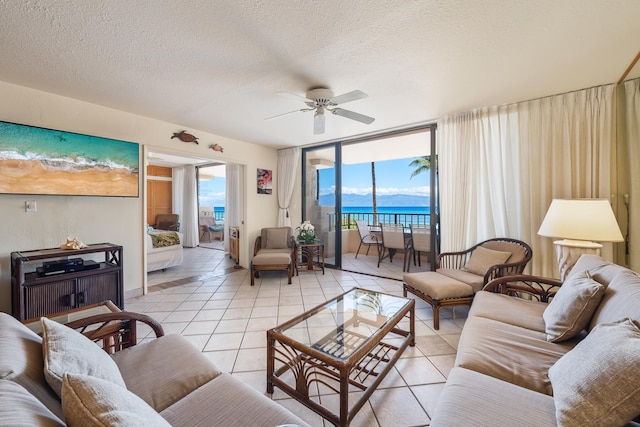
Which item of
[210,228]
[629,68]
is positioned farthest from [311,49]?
[210,228]

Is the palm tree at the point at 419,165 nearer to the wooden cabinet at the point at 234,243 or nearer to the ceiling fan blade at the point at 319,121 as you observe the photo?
the wooden cabinet at the point at 234,243

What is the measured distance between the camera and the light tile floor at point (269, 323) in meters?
1.50

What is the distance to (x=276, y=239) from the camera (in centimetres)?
448

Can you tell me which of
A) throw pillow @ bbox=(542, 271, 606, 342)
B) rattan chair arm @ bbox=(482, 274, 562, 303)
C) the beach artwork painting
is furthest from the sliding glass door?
throw pillow @ bbox=(542, 271, 606, 342)

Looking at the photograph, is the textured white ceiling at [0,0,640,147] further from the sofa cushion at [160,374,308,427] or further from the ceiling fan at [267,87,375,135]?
the sofa cushion at [160,374,308,427]

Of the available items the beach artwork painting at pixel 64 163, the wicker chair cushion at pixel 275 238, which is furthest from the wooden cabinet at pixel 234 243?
the beach artwork painting at pixel 64 163

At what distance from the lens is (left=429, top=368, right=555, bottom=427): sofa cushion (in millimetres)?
891

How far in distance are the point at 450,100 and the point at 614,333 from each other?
2603 mm

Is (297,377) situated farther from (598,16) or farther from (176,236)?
(176,236)

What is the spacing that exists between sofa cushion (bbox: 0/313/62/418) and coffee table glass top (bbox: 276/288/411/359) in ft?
3.39

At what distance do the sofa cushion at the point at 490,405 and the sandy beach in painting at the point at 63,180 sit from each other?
3.73 metres

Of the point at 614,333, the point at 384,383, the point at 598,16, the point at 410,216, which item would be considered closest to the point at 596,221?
the point at 598,16

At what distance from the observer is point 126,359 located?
124cm

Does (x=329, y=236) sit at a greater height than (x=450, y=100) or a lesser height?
lesser
